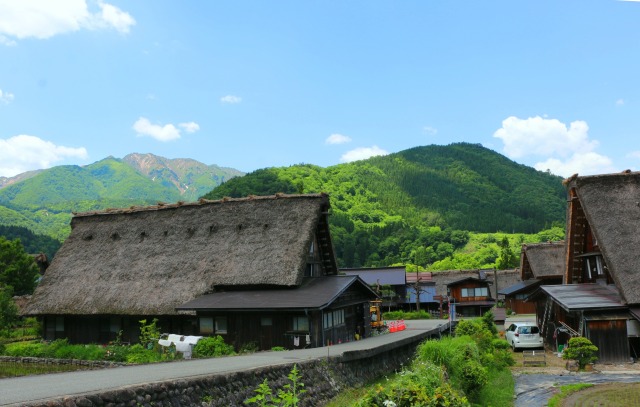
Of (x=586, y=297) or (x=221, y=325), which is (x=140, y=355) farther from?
(x=586, y=297)

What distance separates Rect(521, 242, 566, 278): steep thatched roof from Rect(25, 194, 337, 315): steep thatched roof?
72.1ft

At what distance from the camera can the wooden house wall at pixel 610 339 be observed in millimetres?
21984

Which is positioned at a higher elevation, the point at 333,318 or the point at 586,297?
the point at 586,297

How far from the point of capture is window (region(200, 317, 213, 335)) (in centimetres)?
2239

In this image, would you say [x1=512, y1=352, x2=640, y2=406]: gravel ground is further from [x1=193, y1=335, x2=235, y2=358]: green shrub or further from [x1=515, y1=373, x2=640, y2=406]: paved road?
[x1=193, y1=335, x2=235, y2=358]: green shrub

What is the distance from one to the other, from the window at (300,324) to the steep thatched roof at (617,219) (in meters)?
13.7

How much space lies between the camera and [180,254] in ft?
88.1

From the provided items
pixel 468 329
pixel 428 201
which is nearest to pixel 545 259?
pixel 468 329

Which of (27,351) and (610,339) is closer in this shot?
(610,339)

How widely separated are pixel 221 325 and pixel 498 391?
37.7 ft

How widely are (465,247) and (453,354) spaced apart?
103 meters

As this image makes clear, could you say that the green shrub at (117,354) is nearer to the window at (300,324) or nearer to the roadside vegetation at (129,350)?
the roadside vegetation at (129,350)

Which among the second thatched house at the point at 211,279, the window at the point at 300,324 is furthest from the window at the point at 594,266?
the window at the point at 300,324

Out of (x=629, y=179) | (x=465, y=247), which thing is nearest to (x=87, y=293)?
(x=629, y=179)
